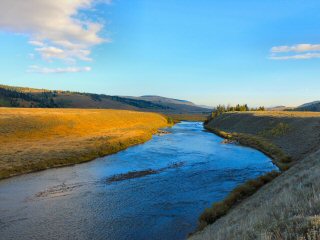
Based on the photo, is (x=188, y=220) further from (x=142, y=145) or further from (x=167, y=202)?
(x=142, y=145)

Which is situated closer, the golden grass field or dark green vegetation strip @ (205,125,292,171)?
the golden grass field

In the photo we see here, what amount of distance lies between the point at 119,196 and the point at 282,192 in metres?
15.6

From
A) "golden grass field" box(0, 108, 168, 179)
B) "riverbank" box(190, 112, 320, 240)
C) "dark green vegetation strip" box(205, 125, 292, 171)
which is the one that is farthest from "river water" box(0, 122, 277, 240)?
"riverbank" box(190, 112, 320, 240)

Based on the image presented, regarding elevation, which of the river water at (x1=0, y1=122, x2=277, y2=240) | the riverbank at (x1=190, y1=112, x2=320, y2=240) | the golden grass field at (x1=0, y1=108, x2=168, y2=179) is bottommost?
the river water at (x1=0, y1=122, x2=277, y2=240)

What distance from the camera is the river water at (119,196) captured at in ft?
69.6

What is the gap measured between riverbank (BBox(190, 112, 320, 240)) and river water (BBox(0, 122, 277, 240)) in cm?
408

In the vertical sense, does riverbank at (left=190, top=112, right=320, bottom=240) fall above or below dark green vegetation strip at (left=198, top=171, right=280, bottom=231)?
above

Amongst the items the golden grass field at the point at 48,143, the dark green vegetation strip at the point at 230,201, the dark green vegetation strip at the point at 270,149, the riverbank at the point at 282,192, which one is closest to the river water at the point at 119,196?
the dark green vegetation strip at the point at 230,201

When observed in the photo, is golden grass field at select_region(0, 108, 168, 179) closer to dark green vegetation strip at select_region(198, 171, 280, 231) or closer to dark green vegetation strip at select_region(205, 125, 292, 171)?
dark green vegetation strip at select_region(205, 125, 292, 171)

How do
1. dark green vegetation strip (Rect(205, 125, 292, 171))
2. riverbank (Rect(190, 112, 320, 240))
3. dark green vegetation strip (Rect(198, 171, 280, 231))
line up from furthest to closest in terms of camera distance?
dark green vegetation strip (Rect(205, 125, 292, 171))
dark green vegetation strip (Rect(198, 171, 280, 231))
riverbank (Rect(190, 112, 320, 240))

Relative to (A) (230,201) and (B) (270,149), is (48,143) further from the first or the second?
(A) (230,201)

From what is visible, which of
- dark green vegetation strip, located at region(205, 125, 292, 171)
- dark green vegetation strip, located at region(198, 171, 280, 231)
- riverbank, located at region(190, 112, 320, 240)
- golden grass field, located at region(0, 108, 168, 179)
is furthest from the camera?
dark green vegetation strip, located at region(205, 125, 292, 171)

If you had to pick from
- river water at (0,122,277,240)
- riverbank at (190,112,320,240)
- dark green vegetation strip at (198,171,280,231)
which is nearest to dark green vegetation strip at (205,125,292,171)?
riverbank at (190,112,320,240)

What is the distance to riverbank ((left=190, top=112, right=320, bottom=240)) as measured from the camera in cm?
1011
